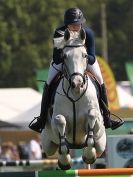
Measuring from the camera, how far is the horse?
40.4ft

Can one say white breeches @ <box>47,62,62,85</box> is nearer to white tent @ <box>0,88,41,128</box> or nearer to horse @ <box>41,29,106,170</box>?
horse @ <box>41,29,106,170</box>

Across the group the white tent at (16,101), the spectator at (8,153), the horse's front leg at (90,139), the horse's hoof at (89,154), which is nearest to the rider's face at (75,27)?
the horse's front leg at (90,139)

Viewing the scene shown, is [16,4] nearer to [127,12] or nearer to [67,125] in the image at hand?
[127,12]

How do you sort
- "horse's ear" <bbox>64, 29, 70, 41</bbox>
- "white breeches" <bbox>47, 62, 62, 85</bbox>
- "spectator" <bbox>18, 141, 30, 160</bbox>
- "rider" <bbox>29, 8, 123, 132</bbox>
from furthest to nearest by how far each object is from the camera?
"spectator" <bbox>18, 141, 30, 160</bbox>
"white breeches" <bbox>47, 62, 62, 85</bbox>
"rider" <bbox>29, 8, 123, 132</bbox>
"horse's ear" <bbox>64, 29, 70, 41</bbox>

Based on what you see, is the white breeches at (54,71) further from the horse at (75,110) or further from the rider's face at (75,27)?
the rider's face at (75,27)

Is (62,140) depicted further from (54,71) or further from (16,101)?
(16,101)

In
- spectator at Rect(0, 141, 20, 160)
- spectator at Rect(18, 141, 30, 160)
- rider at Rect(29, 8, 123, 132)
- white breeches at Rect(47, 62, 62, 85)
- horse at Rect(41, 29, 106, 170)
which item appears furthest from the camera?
spectator at Rect(18, 141, 30, 160)

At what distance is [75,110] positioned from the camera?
12.5m

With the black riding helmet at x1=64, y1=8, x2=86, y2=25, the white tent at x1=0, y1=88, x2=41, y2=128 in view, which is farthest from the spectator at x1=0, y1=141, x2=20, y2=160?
the black riding helmet at x1=64, y1=8, x2=86, y2=25

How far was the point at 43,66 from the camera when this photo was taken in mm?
67688

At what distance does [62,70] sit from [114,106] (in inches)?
625

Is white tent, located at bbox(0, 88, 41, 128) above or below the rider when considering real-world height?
above

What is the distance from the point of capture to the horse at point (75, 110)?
12.3 m

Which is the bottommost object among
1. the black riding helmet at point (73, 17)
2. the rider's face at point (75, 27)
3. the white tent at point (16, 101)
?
the rider's face at point (75, 27)
